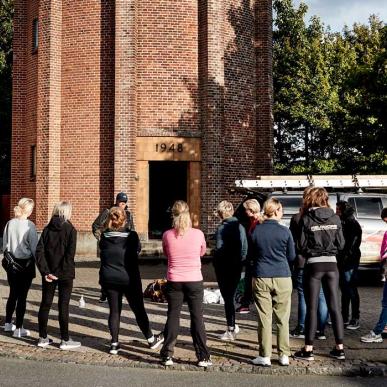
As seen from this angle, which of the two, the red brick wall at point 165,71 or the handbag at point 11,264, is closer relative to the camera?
the handbag at point 11,264

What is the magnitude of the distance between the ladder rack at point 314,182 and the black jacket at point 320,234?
617 centimetres

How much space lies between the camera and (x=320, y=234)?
6680mm

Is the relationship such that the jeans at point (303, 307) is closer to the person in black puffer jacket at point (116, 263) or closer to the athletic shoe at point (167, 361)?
the athletic shoe at point (167, 361)

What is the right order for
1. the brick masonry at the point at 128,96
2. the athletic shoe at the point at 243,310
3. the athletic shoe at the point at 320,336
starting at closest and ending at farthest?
the athletic shoe at the point at 320,336, the athletic shoe at the point at 243,310, the brick masonry at the point at 128,96

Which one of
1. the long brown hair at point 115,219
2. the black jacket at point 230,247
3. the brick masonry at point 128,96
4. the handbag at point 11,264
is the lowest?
the handbag at point 11,264

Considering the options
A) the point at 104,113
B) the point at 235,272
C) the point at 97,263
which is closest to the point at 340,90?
the point at 104,113

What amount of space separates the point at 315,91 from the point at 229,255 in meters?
24.4

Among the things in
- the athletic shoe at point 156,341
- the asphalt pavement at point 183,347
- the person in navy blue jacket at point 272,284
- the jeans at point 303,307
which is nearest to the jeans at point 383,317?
the asphalt pavement at point 183,347

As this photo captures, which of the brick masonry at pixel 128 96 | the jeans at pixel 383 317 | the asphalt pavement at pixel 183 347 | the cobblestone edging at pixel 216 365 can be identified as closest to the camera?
the cobblestone edging at pixel 216 365

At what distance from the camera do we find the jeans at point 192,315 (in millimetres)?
6504

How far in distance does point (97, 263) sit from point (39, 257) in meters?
10.00

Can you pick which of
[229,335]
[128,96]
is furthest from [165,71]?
[229,335]

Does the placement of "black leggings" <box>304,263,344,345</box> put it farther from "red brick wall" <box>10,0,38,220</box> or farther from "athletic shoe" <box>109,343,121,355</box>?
"red brick wall" <box>10,0,38,220</box>

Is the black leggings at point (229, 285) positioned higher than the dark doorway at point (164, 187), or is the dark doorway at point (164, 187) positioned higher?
the dark doorway at point (164, 187)
